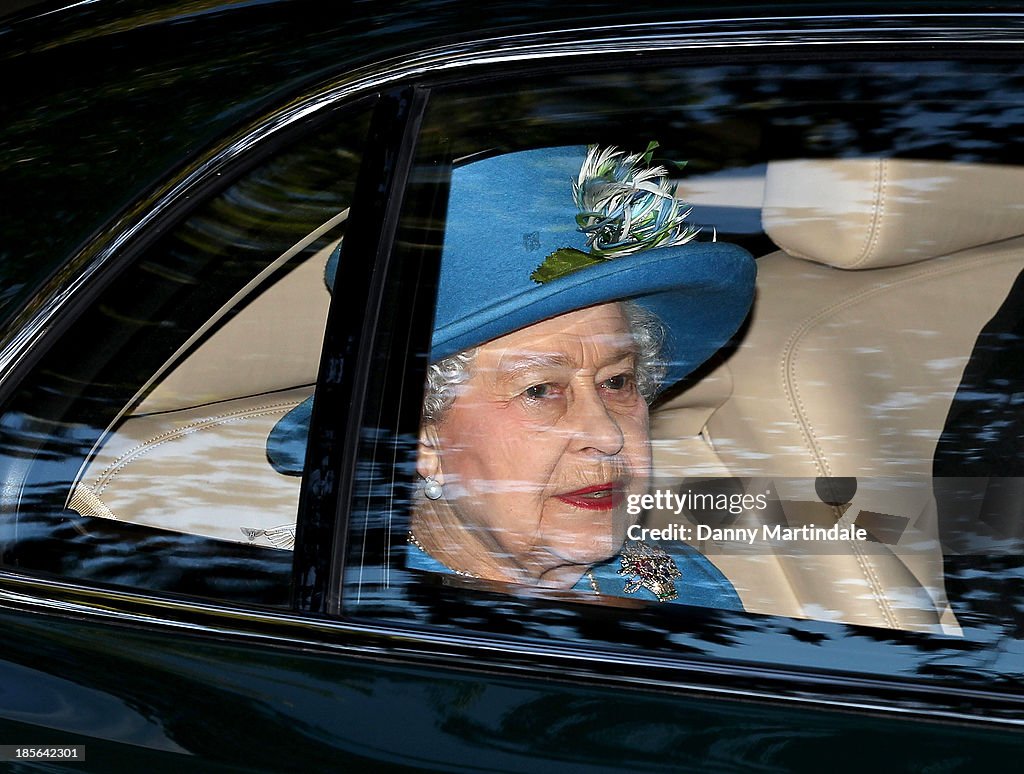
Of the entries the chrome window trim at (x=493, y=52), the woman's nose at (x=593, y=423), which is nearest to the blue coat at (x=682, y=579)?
the woman's nose at (x=593, y=423)

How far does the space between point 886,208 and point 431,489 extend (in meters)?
0.67

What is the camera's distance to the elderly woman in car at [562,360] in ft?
4.11

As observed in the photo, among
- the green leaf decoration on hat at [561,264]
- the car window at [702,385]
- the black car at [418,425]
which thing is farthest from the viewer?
the green leaf decoration on hat at [561,264]

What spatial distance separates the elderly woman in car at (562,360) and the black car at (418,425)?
1.5 inches

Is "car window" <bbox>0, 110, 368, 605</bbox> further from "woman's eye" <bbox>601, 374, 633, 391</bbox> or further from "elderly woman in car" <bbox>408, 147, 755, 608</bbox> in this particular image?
"woman's eye" <bbox>601, 374, 633, 391</bbox>

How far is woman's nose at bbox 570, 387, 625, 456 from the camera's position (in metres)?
1.36

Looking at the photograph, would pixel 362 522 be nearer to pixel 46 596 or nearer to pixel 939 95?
pixel 46 596

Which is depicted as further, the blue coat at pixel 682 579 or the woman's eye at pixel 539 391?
the woman's eye at pixel 539 391

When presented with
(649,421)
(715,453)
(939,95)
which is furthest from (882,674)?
(939,95)

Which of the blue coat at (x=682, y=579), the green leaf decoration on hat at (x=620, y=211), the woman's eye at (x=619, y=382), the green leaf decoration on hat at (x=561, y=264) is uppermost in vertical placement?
the green leaf decoration on hat at (x=620, y=211)

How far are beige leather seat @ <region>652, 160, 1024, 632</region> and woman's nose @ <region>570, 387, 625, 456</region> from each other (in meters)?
0.05

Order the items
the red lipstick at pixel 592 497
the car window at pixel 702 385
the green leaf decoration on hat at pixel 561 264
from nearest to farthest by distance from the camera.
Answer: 1. the car window at pixel 702 385
2. the red lipstick at pixel 592 497
3. the green leaf decoration on hat at pixel 561 264

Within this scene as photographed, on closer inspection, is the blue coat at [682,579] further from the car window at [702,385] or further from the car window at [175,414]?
the car window at [175,414]

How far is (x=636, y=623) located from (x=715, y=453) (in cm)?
26
